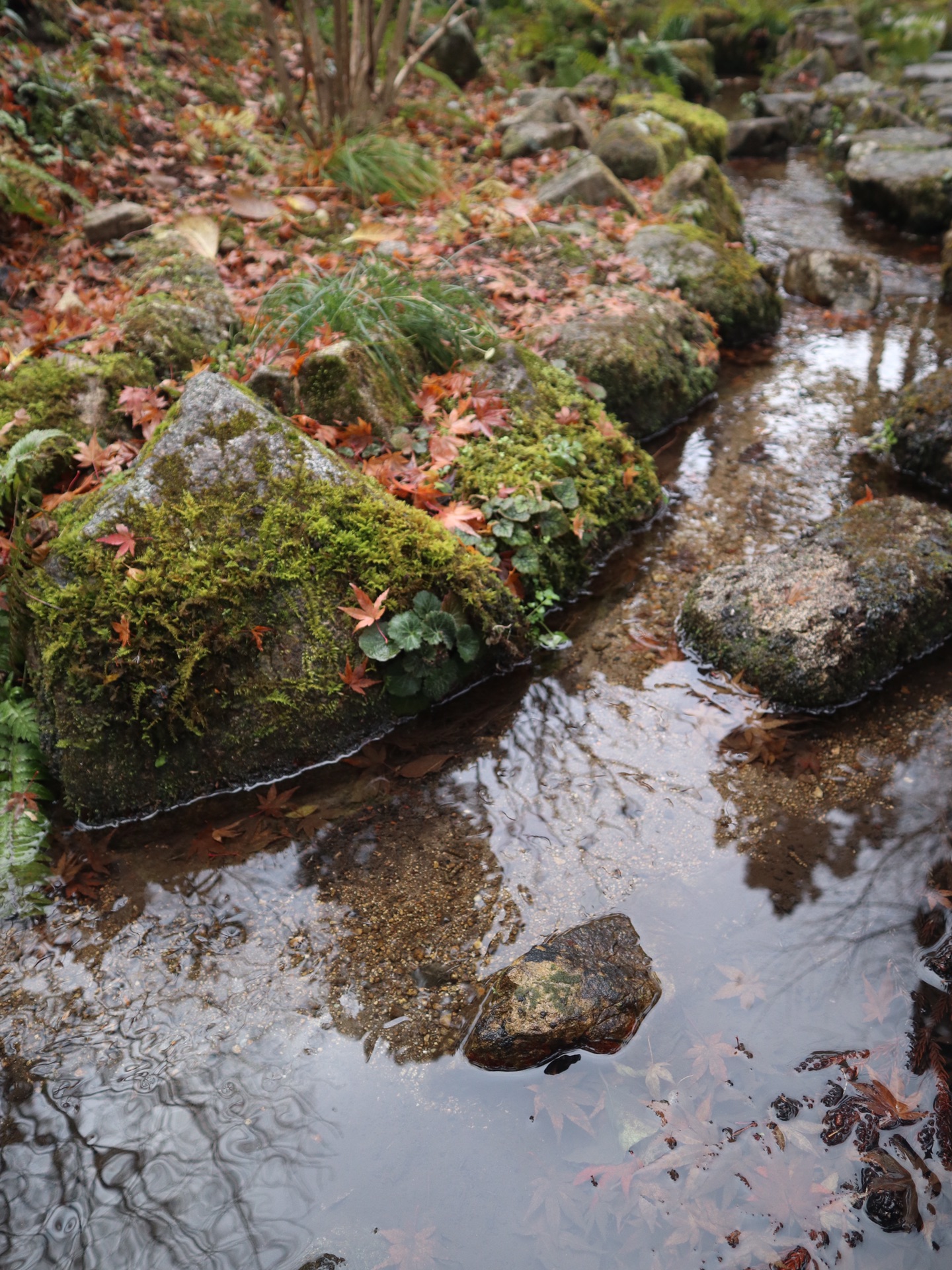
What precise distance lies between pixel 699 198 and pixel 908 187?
2.95m

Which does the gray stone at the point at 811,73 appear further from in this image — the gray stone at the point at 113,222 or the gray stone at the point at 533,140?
the gray stone at the point at 113,222

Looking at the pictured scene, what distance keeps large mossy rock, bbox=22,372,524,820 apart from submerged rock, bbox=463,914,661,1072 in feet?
4.60

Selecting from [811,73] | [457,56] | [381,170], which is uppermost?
[457,56]

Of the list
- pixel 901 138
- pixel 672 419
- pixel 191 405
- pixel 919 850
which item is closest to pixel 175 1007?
pixel 191 405

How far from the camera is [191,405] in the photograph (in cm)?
357

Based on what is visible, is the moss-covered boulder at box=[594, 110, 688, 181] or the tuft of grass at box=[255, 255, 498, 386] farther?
the moss-covered boulder at box=[594, 110, 688, 181]

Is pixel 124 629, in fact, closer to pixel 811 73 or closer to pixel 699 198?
pixel 699 198

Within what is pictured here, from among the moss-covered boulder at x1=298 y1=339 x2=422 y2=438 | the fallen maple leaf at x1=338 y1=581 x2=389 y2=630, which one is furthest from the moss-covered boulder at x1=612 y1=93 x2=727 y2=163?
the fallen maple leaf at x1=338 y1=581 x2=389 y2=630

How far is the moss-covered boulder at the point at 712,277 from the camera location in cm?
638

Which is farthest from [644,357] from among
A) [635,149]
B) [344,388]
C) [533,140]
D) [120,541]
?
[533,140]

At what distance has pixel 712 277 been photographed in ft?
21.1

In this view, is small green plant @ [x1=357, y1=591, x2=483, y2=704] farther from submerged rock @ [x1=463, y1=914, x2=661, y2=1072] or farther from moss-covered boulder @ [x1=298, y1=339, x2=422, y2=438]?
submerged rock @ [x1=463, y1=914, x2=661, y2=1072]

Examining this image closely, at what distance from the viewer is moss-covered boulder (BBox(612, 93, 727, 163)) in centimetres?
974

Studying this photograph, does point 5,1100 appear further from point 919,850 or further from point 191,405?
point 919,850
